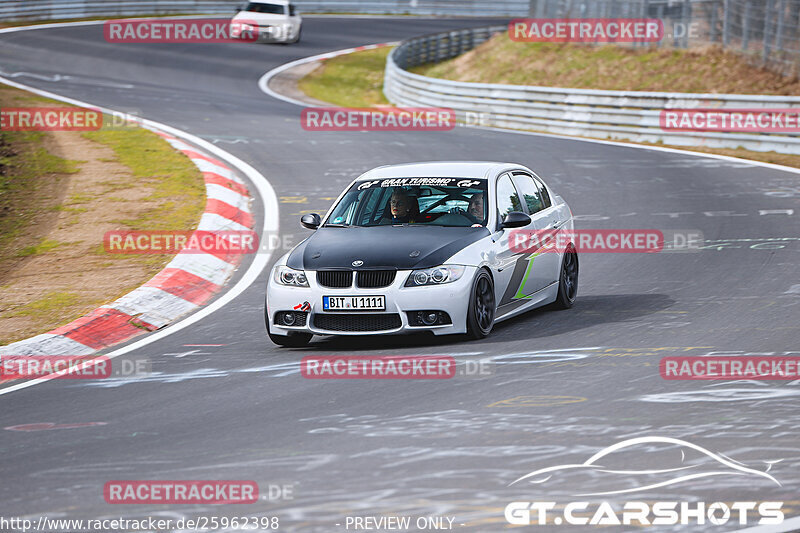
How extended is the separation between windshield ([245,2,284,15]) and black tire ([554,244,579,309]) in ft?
117

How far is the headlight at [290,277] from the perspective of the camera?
9.72 meters

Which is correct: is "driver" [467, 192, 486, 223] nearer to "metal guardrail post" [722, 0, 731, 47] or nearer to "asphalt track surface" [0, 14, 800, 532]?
"asphalt track surface" [0, 14, 800, 532]

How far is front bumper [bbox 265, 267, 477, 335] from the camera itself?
9.38m

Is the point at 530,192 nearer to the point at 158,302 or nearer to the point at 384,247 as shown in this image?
the point at 384,247

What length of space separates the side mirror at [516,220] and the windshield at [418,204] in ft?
0.69

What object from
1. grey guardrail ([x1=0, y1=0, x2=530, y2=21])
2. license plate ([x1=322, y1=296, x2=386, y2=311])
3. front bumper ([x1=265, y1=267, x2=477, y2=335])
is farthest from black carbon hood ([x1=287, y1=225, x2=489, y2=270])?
grey guardrail ([x1=0, y1=0, x2=530, y2=21])

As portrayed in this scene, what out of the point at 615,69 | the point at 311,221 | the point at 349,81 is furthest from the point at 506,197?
the point at 349,81

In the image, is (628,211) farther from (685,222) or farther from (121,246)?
(121,246)

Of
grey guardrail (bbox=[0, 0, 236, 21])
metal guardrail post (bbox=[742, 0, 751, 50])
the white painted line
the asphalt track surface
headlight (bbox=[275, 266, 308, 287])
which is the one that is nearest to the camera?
the asphalt track surface

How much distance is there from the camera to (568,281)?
11.5 metres

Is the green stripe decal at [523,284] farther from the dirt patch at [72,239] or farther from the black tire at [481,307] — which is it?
the dirt patch at [72,239]

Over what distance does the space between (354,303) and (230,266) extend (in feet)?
14.3

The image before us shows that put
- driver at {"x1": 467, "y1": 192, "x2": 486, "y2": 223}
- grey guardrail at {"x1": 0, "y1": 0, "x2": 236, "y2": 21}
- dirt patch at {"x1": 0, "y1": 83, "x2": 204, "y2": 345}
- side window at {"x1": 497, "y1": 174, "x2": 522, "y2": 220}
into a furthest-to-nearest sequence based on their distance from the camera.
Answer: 1. grey guardrail at {"x1": 0, "y1": 0, "x2": 236, "y2": 21}
2. dirt patch at {"x1": 0, "y1": 83, "x2": 204, "y2": 345}
3. side window at {"x1": 497, "y1": 174, "x2": 522, "y2": 220}
4. driver at {"x1": 467, "y1": 192, "x2": 486, "y2": 223}

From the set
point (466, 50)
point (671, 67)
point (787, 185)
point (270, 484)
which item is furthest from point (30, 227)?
point (466, 50)
